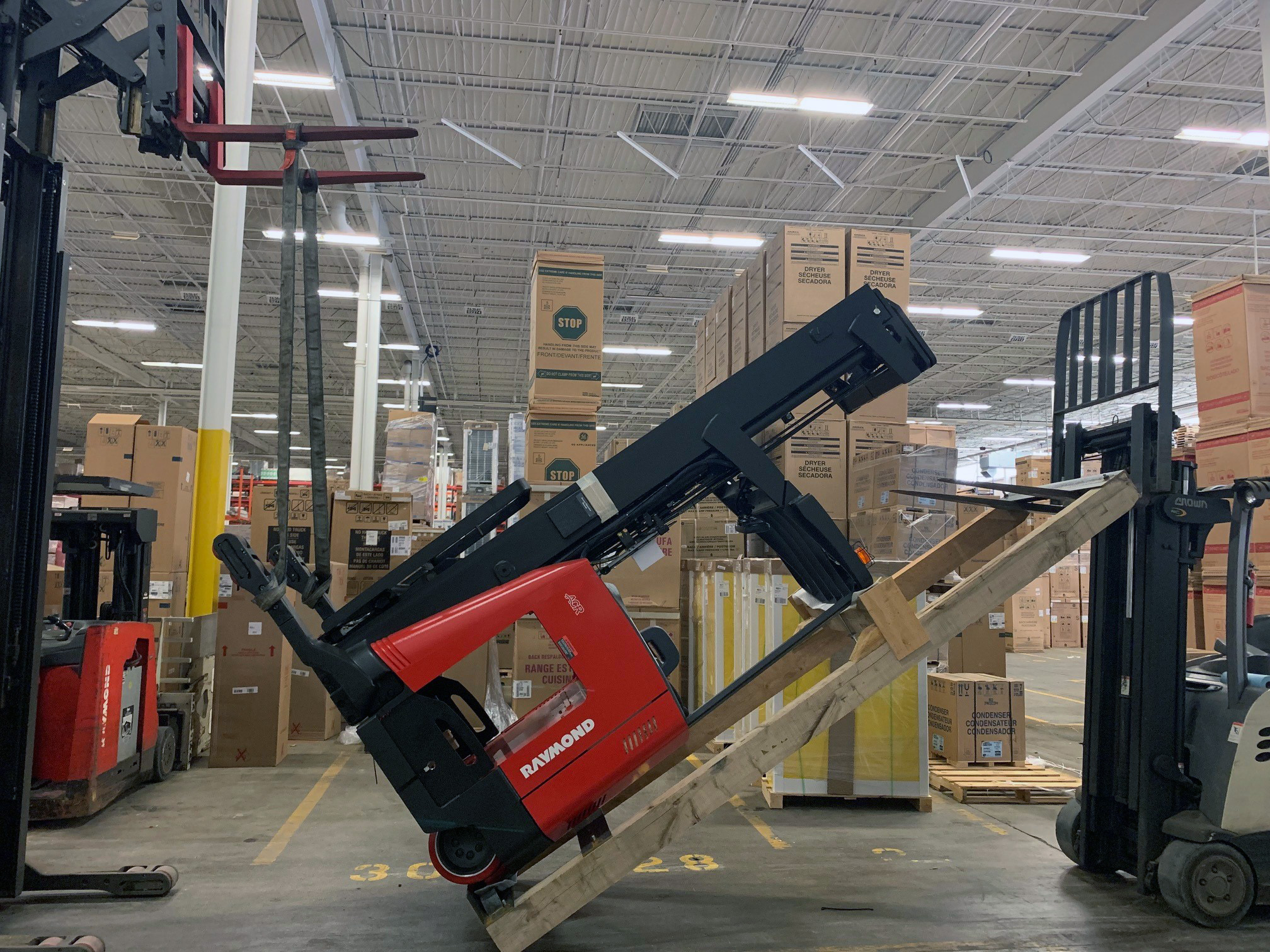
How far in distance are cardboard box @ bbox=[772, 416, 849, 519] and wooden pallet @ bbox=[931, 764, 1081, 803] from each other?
6.33 ft

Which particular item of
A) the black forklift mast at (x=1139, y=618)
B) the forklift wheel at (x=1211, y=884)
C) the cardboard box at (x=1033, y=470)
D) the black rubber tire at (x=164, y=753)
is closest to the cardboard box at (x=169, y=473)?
the black rubber tire at (x=164, y=753)

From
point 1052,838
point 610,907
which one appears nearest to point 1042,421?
point 1052,838

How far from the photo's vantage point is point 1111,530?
3967 mm

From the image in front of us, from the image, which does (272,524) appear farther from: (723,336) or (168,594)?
(723,336)

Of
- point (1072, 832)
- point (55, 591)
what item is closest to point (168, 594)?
point (55, 591)

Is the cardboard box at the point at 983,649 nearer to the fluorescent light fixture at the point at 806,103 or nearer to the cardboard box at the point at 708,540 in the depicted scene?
the cardboard box at the point at 708,540

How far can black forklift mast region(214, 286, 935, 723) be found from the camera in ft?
9.77

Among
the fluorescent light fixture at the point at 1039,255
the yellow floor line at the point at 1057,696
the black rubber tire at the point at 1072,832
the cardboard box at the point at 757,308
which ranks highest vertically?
the fluorescent light fixture at the point at 1039,255

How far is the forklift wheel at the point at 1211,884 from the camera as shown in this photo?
3.39m

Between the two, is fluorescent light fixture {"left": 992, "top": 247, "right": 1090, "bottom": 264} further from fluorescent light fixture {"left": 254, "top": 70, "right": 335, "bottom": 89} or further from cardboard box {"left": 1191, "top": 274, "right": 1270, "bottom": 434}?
fluorescent light fixture {"left": 254, "top": 70, "right": 335, "bottom": 89}

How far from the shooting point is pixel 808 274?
6348 mm

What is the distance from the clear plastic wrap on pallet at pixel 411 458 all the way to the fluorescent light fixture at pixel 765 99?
6447 millimetres

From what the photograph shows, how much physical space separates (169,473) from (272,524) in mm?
1019

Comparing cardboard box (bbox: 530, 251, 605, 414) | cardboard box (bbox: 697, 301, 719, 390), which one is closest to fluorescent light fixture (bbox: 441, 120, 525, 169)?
cardboard box (bbox: 697, 301, 719, 390)
